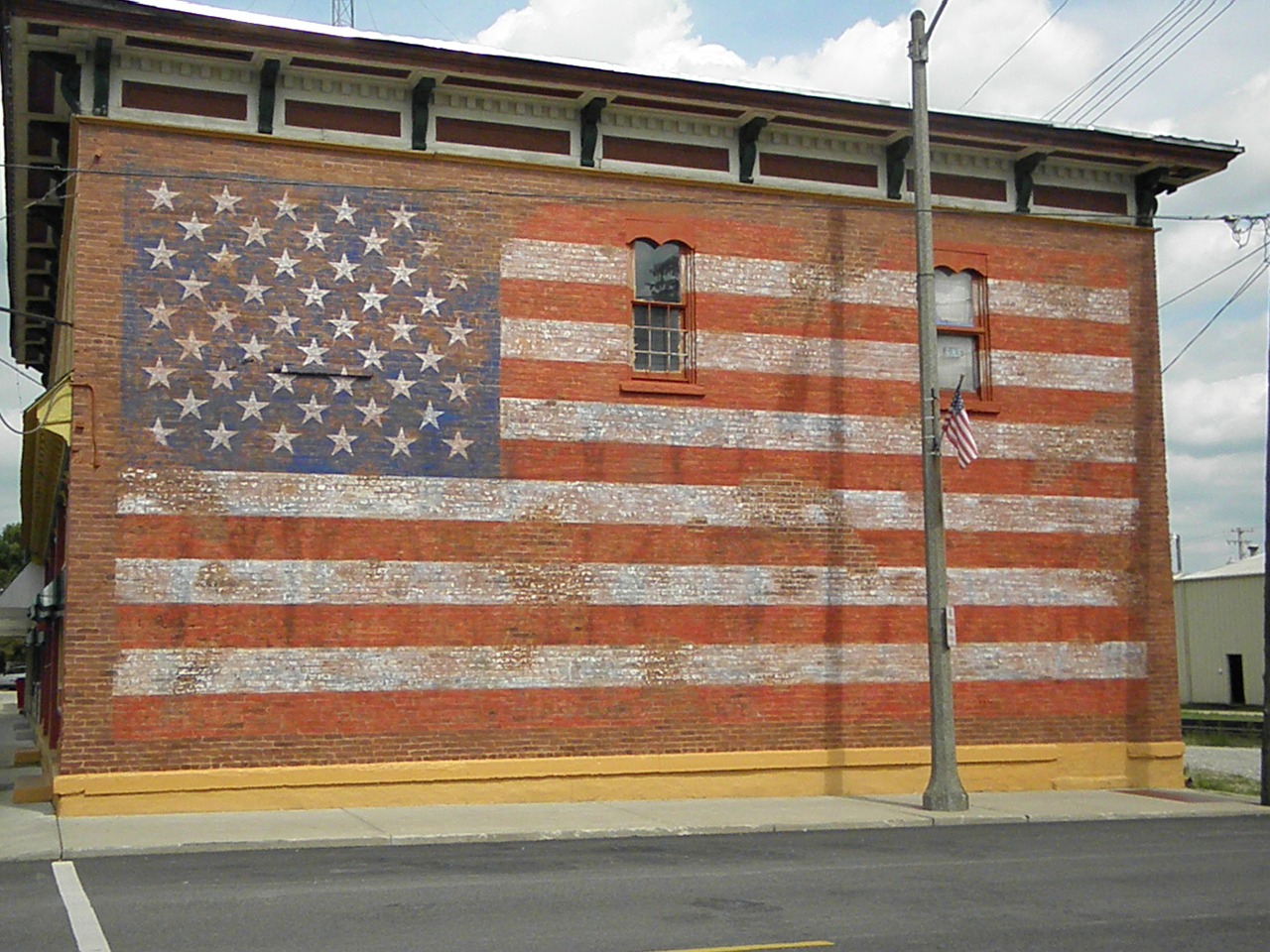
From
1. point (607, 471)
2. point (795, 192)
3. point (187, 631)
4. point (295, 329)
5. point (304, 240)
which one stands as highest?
point (795, 192)

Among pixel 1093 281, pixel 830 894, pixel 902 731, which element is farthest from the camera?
pixel 1093 281

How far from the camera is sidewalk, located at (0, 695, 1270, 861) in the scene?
1491 cm

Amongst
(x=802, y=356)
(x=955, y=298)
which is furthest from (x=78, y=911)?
→ (x=955, y=298)

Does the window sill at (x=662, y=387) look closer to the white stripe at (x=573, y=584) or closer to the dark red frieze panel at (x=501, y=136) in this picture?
the white stripe at (x=573, y=584)

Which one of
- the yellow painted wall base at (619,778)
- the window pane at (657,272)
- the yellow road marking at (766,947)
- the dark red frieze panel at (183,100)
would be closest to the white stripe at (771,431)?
the window pane at (657,272)

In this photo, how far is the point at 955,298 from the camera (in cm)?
2178

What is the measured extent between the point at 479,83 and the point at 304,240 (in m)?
3.12

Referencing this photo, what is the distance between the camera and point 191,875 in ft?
41.4

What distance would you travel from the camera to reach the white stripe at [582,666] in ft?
56.9

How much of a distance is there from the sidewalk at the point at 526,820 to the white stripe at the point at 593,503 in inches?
143

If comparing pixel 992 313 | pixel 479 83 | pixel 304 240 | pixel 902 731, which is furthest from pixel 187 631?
pixel 992 313

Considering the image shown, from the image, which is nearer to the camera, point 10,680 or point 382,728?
point 382,728

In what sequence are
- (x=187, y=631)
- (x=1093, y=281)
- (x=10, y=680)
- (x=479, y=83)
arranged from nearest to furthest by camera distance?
(x=187, y=631) → (x=479, y=83) → (x=1093, y=281) → (x=10, y=680)

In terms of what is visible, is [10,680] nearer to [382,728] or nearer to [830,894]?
[382,728]
